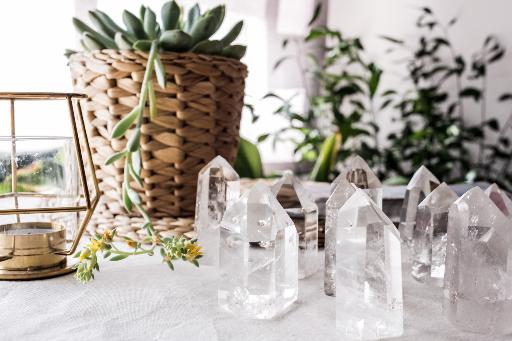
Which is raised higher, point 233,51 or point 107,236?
point 233,51

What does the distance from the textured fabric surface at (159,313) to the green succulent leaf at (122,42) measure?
0.83 ft

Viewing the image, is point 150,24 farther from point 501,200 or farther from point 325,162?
point 325,162

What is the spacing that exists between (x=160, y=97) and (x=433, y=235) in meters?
0.32

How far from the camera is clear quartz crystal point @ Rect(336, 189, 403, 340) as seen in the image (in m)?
0.32

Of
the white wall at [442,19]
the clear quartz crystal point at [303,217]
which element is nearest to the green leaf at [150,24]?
the clear quartz crystal point at [303,217]

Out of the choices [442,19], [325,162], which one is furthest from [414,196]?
[442,19]

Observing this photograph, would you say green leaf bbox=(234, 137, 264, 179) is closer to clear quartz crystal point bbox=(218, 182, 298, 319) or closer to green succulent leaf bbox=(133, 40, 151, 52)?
green succulent leaf bbox=(133, 40, 151, 52)

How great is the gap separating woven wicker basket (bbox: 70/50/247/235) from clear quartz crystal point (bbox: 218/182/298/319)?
240 mm

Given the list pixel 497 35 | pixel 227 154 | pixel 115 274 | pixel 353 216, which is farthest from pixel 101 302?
pixel 497 35

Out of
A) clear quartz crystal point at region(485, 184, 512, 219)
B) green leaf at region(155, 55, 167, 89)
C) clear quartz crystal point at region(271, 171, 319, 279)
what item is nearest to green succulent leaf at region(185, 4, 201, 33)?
green leaf at region(155, 55, 167, 89)

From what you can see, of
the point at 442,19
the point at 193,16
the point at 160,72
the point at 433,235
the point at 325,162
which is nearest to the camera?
the point at 433,235

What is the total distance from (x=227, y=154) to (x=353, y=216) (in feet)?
1.19

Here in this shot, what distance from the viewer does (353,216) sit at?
0.33m

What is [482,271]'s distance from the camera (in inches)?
12.7
